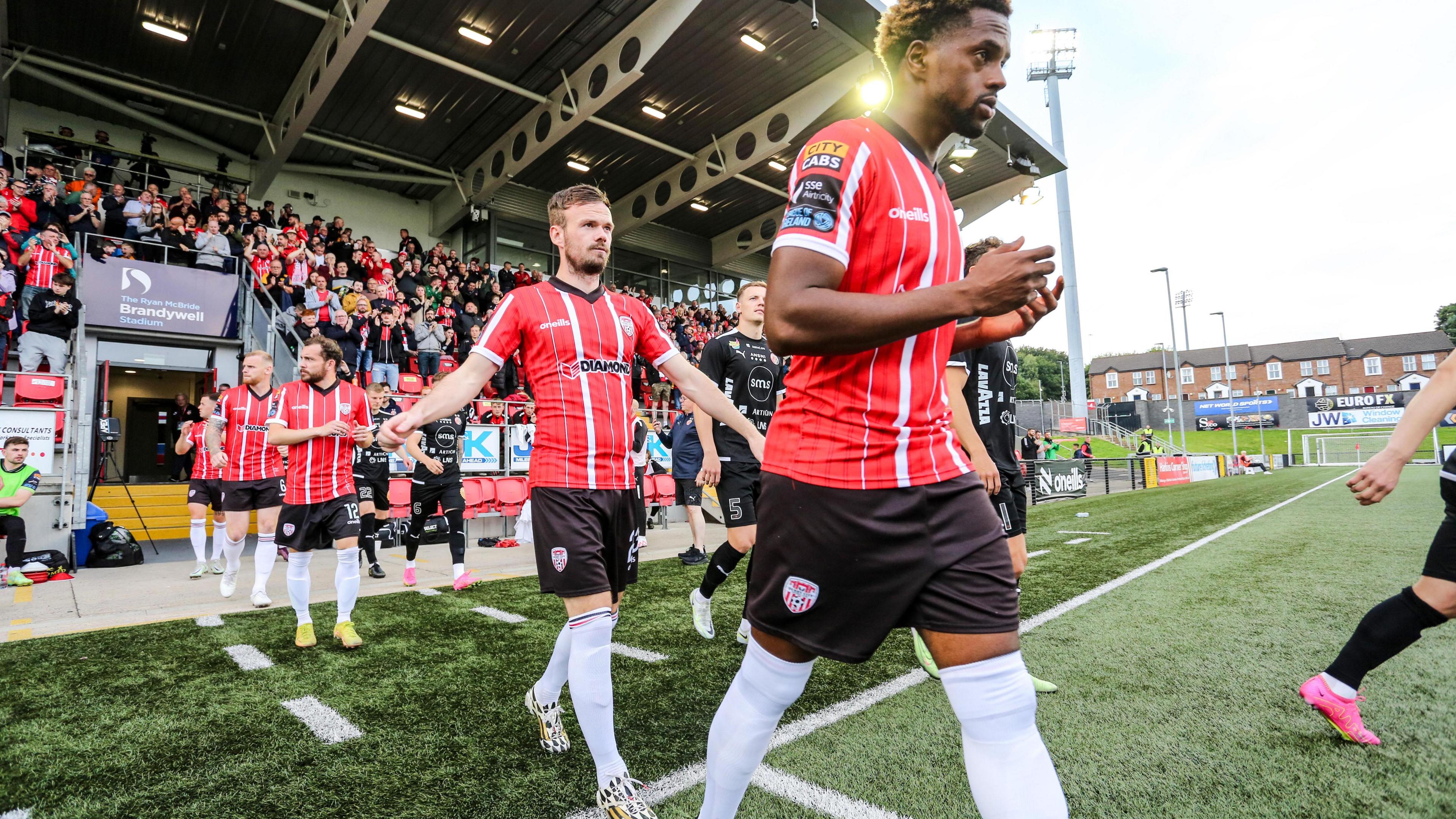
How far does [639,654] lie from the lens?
4.04m

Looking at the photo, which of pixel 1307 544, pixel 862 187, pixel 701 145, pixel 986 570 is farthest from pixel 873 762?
pixel 701 145

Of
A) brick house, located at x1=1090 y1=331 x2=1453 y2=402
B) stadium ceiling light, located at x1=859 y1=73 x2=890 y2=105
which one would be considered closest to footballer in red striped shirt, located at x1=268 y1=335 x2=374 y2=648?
stadium ceiling light, located at x1=859 y1=73 x2=890 y2=105

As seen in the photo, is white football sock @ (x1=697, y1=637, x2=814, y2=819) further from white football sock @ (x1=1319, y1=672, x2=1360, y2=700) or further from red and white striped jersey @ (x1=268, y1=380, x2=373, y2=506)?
red and white striped jersey @ (x1=268, y1=380, x2=373, y2=506)

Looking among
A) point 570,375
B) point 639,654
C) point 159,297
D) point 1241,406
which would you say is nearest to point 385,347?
point 159,297

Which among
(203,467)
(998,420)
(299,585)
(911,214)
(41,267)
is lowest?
(299,585)

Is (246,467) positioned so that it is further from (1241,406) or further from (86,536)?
(1241,406)

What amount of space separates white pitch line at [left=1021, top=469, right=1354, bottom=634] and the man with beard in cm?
312

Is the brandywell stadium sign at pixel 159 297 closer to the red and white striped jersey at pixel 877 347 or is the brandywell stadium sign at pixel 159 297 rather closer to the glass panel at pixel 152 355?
the glass panel at pixel 152 355

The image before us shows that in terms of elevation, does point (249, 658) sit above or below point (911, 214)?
below

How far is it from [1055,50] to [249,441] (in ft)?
147

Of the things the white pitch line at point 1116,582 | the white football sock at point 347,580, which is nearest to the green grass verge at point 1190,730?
the white pitch line at point 1116,582

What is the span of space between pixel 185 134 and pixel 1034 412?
40817 mm

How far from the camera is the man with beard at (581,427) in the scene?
2.33 metres

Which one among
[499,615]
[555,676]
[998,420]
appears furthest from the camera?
[499,615]
